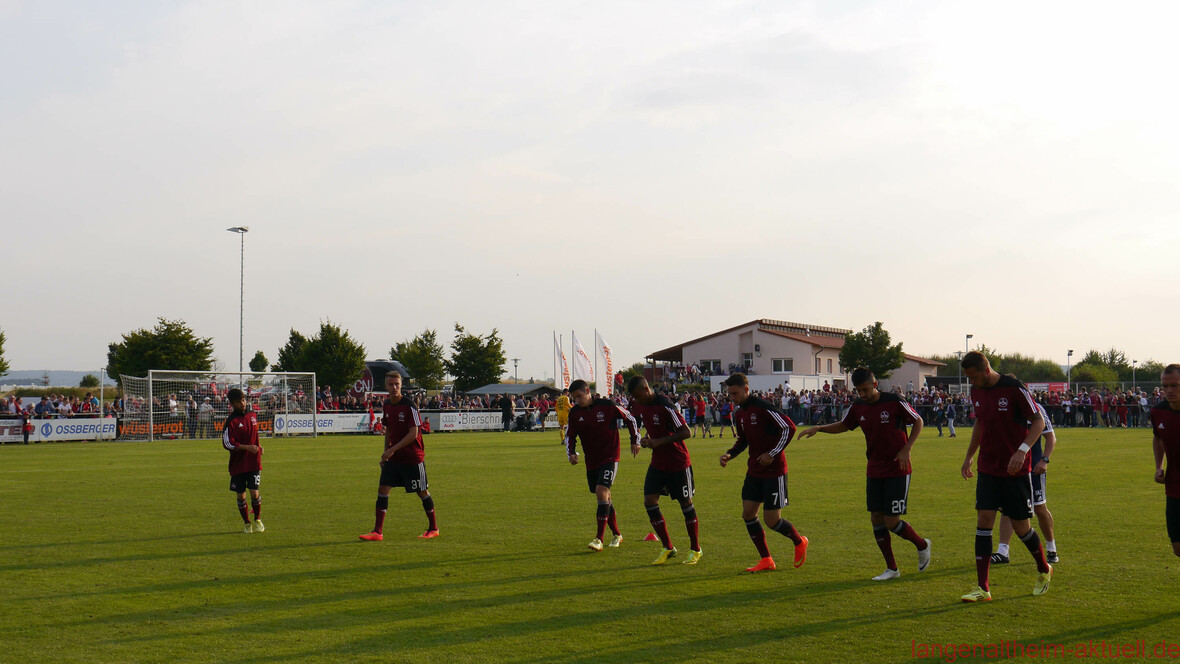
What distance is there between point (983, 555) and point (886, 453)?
1255mm

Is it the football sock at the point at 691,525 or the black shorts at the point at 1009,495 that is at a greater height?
the black shorts at the point at 1009,495

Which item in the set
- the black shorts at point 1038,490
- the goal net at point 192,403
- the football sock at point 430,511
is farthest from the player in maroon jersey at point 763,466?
the goal net at point 192,403

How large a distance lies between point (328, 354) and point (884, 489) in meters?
58.3

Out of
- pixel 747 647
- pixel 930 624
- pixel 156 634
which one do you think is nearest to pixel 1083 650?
pixel 930 624

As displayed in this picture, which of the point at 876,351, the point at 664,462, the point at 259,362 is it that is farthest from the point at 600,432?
the point at 259,362

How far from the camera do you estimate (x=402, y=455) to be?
492 inches

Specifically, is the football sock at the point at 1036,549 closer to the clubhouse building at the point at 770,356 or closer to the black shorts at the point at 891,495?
the black shorts at the point at 891,495

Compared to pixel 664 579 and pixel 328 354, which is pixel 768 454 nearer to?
pixel 664 579

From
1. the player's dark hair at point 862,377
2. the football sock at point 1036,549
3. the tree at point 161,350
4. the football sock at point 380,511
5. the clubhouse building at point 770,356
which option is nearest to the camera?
the football sock at point 1036,549

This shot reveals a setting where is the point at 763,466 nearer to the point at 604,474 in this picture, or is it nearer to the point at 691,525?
the point at 691,525

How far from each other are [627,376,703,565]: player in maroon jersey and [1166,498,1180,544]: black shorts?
443 centimetres

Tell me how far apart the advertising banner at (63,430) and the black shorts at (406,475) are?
100ft

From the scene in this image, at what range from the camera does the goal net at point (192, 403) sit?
38.8 m

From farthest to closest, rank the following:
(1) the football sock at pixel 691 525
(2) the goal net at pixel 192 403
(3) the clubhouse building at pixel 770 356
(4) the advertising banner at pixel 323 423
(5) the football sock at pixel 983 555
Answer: (3) the clubhouse building at pixel 770 356
(4) the advertising banner at pixel 323 423
(2) the goal net at pixel 192 403
(1) the football sock at pixel 691 525
(5) the football sock at pixel 983 555
